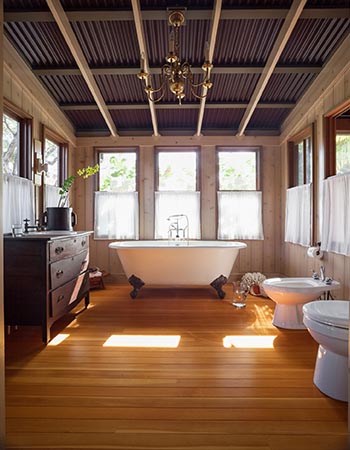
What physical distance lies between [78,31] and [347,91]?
272cm

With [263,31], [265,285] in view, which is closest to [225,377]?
[265,285]

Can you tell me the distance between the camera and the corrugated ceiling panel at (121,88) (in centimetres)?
396

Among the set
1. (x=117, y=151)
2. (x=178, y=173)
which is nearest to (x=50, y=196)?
(x=117, y=151)

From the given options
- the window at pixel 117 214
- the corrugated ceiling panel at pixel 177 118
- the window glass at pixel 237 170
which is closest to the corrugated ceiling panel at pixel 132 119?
the corrugated ceiling panel at pixel 177 118

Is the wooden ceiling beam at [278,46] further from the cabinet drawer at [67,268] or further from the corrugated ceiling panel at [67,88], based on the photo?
the cabinet drawer at [67,268]

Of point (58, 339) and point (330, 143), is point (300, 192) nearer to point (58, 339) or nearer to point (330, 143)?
point (330, 143)

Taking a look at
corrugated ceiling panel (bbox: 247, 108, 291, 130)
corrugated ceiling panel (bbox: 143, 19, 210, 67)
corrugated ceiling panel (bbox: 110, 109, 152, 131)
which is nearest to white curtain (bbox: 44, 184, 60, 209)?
corrugated ceiling panel (bbox: 110, 109, 152, 131)

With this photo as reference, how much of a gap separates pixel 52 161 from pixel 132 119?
1.37 metres

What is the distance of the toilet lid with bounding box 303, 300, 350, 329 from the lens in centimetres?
176

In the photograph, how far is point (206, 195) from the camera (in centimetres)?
503

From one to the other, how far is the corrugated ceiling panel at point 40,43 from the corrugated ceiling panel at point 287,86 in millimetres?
2478

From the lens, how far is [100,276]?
459 centimetres

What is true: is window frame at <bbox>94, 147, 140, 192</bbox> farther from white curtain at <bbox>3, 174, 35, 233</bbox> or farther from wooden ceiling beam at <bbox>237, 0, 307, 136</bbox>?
wooden ceiling beam at <bbox>237, 0, 307, 136</bbox>

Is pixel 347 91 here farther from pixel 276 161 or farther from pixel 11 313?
pixel 11 313
